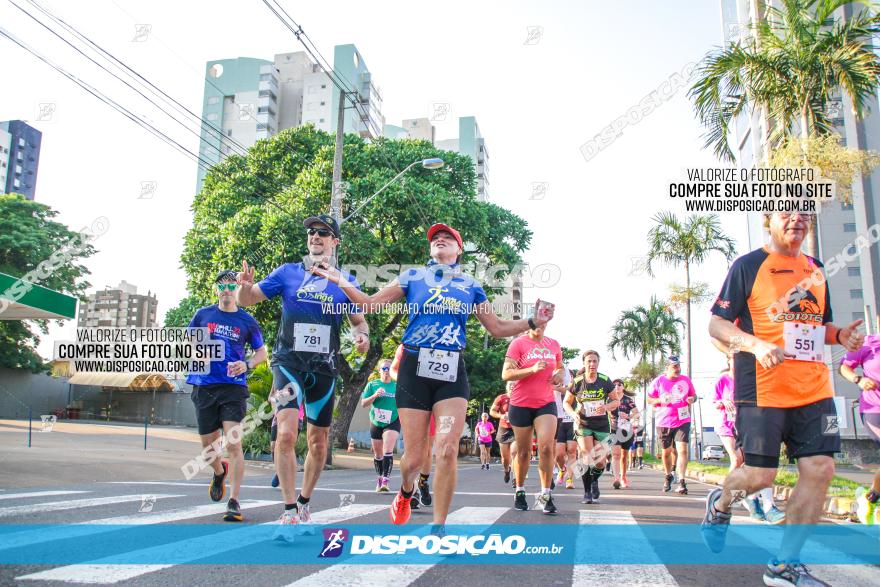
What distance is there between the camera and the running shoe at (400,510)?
471 cm

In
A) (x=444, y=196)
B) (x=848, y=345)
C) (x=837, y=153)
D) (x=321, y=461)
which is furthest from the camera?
(x=444, y=196)

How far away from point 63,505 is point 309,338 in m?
2.99

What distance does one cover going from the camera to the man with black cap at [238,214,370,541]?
5227 millimetres

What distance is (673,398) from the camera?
11625mm

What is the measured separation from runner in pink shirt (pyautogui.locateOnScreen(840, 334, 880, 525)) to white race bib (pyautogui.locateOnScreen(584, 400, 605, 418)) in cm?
358

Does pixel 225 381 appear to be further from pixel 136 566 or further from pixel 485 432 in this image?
pixel 485 432

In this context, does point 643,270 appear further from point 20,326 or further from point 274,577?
point 20,326

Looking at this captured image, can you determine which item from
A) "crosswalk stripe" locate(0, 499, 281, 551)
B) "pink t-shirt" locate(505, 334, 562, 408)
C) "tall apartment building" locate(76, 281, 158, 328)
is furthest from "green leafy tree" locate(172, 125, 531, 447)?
"tall apartment building" locate(76, 281, 158, 328)

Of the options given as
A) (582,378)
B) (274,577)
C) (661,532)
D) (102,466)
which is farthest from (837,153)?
(102,466)

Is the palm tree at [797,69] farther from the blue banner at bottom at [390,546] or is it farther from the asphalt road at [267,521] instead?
the blue banner at bottom at [390,546]

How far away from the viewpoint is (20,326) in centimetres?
3750

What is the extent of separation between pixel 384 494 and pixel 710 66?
1124 centimetres

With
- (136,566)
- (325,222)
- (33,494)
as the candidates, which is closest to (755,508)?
(325,222)

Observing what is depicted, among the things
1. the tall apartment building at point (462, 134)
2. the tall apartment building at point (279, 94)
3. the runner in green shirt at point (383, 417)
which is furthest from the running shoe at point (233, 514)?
the tall apartment building at point (462, 134)
